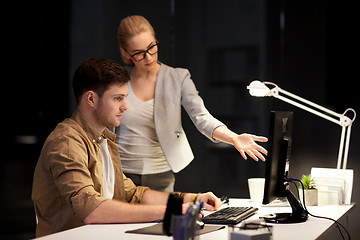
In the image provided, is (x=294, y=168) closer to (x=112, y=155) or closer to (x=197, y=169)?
(x=197, y=169)

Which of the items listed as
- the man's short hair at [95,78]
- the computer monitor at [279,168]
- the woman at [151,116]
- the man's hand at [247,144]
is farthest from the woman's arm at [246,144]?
the man's short hair at [95,78]

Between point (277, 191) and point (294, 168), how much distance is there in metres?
1.50

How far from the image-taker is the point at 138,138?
3008mm

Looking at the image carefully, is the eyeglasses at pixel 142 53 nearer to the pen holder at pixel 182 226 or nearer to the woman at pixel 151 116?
the woman at pixel 151 116

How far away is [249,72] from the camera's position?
406 cm

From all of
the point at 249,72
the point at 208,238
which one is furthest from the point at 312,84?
the point at 208,238

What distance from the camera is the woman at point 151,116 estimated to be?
294 centimetres

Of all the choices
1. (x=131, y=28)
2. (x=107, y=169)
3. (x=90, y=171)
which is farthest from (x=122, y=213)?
(x=131, y=28)

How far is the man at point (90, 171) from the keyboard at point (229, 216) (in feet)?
0.32

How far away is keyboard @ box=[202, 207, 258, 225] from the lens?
213cm

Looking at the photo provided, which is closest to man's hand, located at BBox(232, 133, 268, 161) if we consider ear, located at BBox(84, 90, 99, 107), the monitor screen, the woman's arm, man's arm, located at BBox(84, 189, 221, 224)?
the woman's arm

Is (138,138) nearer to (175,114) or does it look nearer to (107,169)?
(175,114)

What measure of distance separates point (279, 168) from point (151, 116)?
0.96 m

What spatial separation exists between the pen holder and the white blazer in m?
1.44
